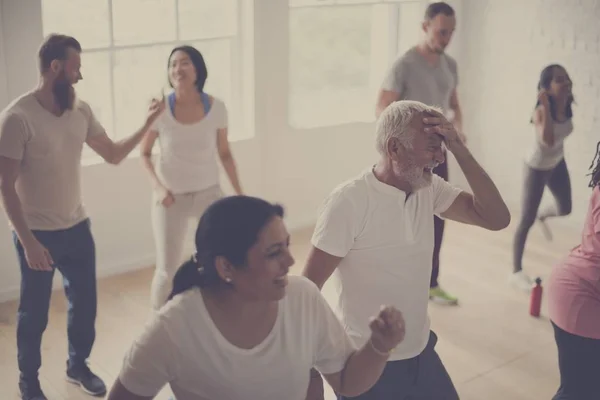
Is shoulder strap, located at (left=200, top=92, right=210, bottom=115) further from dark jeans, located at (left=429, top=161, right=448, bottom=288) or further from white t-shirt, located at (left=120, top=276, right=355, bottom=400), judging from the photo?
white t-shirt, located at (left=120, top=276, right=355, bottom=400)

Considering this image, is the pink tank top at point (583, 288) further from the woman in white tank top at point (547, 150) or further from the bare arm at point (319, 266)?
the woman in white tank top at point (547, 150)

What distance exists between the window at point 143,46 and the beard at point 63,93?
1485 millimetres

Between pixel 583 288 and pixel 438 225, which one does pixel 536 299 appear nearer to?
pixel 438 225

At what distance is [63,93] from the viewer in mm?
2984

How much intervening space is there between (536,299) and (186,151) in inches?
80.4

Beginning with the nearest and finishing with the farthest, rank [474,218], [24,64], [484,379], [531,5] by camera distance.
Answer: [474,218]
[484,379]
[24,64]
[531,5]

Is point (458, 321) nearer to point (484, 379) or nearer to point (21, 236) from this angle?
point (484, 379)

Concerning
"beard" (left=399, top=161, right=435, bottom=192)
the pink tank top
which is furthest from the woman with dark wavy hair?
the pink tank top

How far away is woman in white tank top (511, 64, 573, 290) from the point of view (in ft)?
14.0

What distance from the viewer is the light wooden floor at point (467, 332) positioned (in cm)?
349

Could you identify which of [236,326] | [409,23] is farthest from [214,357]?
[409,23]

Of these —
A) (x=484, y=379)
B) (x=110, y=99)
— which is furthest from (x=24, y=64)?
(x=484, y=379)

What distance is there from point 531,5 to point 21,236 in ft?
13.9

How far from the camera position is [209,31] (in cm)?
501
